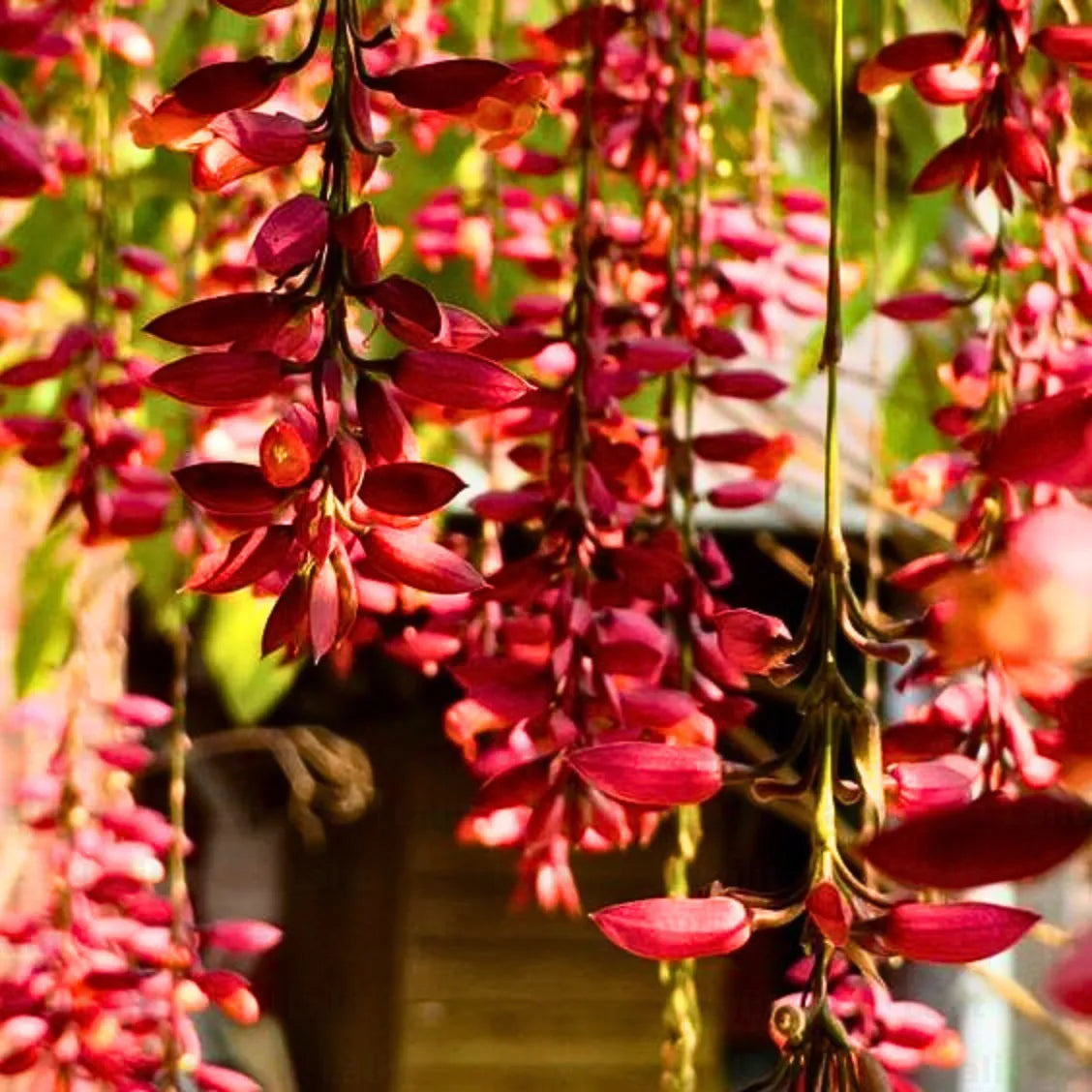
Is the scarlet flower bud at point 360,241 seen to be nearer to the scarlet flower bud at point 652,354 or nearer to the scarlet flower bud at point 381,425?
the scarlet flower bud at point 381,425

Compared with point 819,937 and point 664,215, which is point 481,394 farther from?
point 664,215

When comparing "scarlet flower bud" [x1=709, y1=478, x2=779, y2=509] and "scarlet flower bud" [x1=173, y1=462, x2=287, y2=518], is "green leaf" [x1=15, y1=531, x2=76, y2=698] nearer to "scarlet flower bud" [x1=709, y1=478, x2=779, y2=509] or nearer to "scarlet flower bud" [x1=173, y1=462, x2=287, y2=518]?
"scarlet flower bud" [x1=709, y1=478, x2=779, y2=509]

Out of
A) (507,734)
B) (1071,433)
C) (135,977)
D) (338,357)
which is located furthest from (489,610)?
(1071,433)

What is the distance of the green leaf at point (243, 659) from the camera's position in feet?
3.32

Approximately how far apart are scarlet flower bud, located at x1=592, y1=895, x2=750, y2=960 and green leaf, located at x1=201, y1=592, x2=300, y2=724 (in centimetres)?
71

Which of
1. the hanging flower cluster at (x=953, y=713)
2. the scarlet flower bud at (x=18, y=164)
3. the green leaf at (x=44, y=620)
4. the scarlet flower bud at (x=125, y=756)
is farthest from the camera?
the green leaf at (x=44, y=620)

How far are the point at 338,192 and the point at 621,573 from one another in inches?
6.9

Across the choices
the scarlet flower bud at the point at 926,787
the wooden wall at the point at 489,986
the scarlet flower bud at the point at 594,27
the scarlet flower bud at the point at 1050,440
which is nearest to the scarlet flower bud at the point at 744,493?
the scarlet flower bud at the point at 594,27

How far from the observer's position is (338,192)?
0.33 meters

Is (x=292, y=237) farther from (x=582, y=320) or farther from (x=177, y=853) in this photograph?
(x=177, y=853)

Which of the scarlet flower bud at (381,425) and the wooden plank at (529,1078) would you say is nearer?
the scarlet flower bud at (381,425)

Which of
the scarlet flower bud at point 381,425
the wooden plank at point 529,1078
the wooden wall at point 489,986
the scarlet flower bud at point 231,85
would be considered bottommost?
the wooden plank at point 529,1078

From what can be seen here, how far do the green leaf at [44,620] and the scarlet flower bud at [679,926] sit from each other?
67 cm

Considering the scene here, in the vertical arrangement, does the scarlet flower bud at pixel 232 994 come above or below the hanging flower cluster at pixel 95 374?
below
